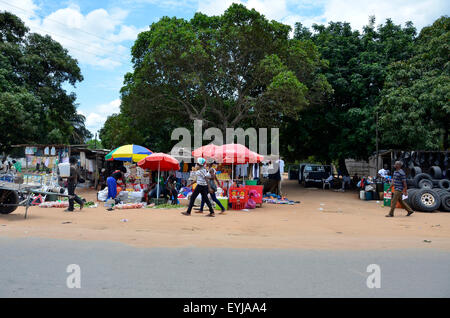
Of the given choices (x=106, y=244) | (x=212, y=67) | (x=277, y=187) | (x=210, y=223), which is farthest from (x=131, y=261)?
(x=212, y=67)

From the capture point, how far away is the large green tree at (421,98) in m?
17.8

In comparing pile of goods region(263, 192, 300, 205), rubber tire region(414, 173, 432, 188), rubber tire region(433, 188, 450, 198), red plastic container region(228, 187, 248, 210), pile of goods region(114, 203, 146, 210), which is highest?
rubber tire region(414, 173, 432, 188)

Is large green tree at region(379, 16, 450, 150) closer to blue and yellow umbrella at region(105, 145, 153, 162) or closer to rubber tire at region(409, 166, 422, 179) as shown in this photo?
rubber tire at region(409, 166, 422, 179)

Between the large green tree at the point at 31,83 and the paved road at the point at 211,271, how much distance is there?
1845 centimetres

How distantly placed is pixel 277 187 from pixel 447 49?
12.1 m

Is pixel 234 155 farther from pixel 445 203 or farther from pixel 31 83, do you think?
pixel 31 83

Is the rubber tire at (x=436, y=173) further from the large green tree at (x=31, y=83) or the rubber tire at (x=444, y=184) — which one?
the large green tree at (x=31, y=83)

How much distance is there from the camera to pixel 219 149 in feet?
45.1

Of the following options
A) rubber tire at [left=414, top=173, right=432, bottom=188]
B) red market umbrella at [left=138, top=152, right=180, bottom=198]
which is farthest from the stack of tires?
red market umbrella at [left=138, top=152, right=180, bottom=198]

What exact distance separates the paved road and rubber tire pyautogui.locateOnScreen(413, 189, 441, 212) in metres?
7.27

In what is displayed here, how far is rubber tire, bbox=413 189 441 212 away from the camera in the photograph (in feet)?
41.4

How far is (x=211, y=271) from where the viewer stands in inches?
186

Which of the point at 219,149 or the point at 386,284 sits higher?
the point at 219,149
